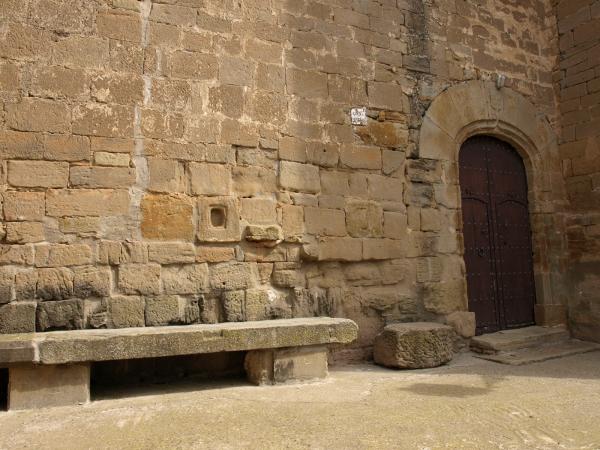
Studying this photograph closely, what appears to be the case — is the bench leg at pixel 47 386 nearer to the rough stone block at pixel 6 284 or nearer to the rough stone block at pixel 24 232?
the rough stone block at pixel 6 284

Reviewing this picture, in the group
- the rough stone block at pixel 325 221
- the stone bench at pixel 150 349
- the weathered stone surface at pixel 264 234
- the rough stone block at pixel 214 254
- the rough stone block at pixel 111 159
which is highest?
the rough stone block at pixel 111 159

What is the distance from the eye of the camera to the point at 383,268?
14.8 ft

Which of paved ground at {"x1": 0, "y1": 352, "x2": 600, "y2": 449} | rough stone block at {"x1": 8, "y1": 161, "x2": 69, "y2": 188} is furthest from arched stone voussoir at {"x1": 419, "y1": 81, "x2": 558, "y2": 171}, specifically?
rough stone block at {"x1": 8, "y1": 161, "x2": 69, "y2": 188}

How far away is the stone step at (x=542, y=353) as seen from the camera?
4.36 m

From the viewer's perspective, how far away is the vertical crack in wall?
361 centimetres

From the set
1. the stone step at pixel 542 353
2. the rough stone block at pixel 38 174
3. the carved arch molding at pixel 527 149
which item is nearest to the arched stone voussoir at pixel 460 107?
the carved arch molding at pixel 527 149

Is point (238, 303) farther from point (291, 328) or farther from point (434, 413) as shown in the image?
point (434, 413)

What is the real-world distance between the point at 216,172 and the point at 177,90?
752 mm

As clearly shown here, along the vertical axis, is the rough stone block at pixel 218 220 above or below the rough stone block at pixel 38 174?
below

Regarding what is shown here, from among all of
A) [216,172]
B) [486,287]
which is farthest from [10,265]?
[486,287]

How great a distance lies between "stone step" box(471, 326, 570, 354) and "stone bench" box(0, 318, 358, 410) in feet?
6.14

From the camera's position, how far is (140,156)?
3.68 metres

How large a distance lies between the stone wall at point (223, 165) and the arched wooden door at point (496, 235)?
16.0 inches

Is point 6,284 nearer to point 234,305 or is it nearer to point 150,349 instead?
point 150,349
